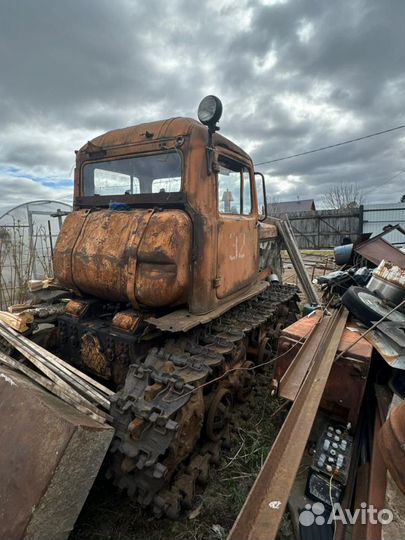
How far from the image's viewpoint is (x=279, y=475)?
1641mm

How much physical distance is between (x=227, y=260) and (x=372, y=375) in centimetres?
215

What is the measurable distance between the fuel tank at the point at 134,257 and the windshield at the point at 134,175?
0.47 metres

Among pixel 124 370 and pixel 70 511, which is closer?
pixel 70 511

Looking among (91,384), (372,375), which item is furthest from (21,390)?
(372,375)

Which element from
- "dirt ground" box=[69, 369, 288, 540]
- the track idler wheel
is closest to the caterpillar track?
the track idler wheel

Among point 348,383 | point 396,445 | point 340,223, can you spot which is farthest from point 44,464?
point 340,223

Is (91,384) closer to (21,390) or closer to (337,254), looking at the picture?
(21,390)

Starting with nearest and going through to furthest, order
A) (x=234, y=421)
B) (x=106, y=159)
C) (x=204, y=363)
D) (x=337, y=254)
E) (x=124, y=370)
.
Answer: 1. (x=204, y=363)
2. (x=124, y=370)
3. (x=234, y=421)
4. (x=106, y=159)
5. (x=337, y=254)

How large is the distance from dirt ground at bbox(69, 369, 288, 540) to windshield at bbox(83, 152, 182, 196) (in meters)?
→ 2.74

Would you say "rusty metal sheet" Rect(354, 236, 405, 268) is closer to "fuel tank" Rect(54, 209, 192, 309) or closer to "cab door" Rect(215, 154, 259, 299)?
"cab door" Rect(215, 154, 259, 299)

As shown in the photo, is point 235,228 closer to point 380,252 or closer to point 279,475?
point 279,475

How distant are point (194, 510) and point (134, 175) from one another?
330 cm

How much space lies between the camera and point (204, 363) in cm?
272

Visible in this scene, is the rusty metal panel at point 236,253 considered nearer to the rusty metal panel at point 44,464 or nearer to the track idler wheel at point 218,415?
the track idler wheel at point 218,415
